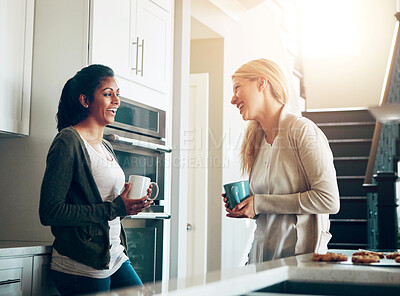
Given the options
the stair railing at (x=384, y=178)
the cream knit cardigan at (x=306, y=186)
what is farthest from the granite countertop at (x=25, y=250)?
the stair railing at (x=384, y=178)

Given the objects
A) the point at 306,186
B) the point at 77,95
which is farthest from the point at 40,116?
the point at 306,186

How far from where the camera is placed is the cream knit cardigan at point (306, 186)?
2.26 metres

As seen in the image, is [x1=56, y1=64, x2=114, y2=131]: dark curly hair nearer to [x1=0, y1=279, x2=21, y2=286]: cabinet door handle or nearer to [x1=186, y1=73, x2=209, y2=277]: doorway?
[x1=0, y1=279, x2=21, y2=286]: cabinet door handle

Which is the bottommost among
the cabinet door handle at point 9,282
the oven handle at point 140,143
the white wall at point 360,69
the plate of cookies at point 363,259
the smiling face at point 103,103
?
the cabinet door handle at point 9,282

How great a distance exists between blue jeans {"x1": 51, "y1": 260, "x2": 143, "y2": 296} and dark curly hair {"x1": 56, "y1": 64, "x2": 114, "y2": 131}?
0.56 metres

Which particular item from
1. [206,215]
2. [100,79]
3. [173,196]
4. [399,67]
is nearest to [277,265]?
[100,79]

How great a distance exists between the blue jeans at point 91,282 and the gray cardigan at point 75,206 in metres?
0.06

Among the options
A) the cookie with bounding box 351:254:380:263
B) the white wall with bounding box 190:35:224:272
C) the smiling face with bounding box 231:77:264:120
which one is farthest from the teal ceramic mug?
the white wall with bounding box 190:35:224:272

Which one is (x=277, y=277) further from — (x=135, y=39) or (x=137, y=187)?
(x=135, y=39)

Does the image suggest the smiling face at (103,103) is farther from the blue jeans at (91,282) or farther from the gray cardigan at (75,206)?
the blue jeans at (91,282)

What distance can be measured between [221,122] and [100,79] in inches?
91.3

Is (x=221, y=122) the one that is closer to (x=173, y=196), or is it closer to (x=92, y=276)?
(x=173, y=196)

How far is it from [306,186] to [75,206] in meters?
0.91

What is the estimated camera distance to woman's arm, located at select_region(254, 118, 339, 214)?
225cm
